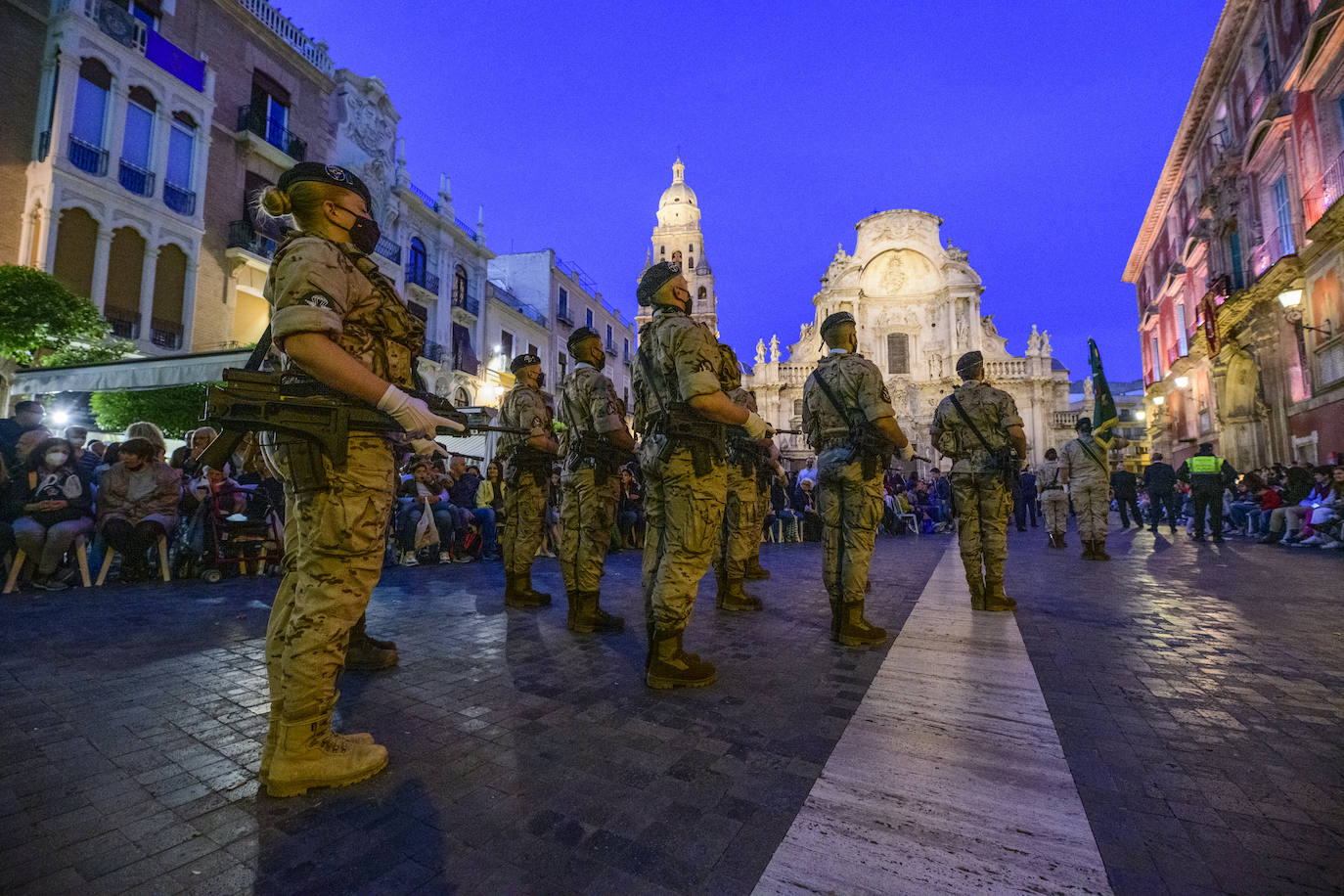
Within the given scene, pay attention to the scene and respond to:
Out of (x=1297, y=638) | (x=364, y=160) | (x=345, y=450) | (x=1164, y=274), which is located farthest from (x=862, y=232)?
(x=345, y=450)

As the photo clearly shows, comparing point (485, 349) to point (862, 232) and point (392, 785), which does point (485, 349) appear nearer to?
point (392, 785)

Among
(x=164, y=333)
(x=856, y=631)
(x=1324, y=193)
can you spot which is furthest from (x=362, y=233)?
(x=1324, y=193)

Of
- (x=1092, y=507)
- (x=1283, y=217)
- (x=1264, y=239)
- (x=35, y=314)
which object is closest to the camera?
(x=1092, y=507)

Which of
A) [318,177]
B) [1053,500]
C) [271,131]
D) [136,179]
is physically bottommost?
[1053,500]

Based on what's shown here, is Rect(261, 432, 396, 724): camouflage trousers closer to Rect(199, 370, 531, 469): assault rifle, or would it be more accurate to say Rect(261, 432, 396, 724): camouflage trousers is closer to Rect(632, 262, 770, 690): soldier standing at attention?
Rect(199, 370, 531, 469): assault rifle

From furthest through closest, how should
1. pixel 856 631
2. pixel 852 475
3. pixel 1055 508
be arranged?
1. pixel 1055 508
2. pixel 852 475
3. pixel 856 631

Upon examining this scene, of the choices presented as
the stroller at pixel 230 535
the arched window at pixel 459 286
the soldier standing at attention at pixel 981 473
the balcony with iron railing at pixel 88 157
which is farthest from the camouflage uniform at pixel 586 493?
the arched window at pixel 459 286

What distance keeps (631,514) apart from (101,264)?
41.9 ft

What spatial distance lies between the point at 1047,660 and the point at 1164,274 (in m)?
31.1

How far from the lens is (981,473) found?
16.5 feet

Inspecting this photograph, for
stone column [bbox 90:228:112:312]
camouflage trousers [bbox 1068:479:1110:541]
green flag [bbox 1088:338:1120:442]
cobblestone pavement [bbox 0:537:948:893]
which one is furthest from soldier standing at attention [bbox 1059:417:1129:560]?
stone column [bbox 90:228:112:312]

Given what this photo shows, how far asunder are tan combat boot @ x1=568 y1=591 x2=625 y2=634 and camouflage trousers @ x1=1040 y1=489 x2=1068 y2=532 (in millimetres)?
9846

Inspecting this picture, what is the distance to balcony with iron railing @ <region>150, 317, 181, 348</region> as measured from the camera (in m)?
13.7

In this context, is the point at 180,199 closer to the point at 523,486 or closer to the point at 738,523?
the point at 523,486
